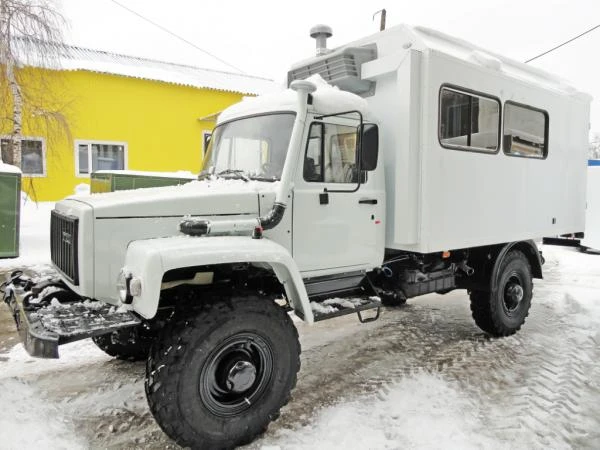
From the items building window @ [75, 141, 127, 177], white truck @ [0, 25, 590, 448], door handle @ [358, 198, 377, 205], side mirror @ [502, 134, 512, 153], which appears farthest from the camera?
building window @ [75, 141, 127, 177]

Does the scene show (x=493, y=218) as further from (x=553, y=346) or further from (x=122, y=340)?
(x=122, y=340)

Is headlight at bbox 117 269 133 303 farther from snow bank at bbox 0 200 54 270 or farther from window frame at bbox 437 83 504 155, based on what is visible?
snow bank at bbox 0 200 54 270

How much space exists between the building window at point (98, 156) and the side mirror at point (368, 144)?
1263 centimetres

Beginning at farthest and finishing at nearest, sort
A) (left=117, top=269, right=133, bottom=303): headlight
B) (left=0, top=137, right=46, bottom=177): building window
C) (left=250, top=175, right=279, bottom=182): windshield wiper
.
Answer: (left=0, top=137, right=46, bottom=177): building window, (left=250, top=175, right=279, bottom=182): windshield wiper, (left=117, top=269, right=133, bottom=303): headlight

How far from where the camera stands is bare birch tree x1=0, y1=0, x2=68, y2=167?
11211 mm

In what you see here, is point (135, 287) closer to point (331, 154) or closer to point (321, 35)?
point (331, 154)

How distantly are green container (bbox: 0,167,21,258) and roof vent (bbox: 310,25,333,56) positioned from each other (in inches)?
247

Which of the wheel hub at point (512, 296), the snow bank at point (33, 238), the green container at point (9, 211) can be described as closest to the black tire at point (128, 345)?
the snow bank at point (33, 238)

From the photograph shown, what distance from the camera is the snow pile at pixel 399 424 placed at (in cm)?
318

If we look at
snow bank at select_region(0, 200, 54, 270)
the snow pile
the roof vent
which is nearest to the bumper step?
the snow pile

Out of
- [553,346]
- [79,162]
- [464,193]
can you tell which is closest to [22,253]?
[79,162]

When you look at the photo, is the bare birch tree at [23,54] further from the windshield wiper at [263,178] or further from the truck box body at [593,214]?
the truck box body at [593,214]

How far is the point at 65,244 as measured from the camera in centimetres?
341

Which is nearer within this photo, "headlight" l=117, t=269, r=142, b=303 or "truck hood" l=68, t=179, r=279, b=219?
"headlight" l=117, t=269, r=142, b=303
